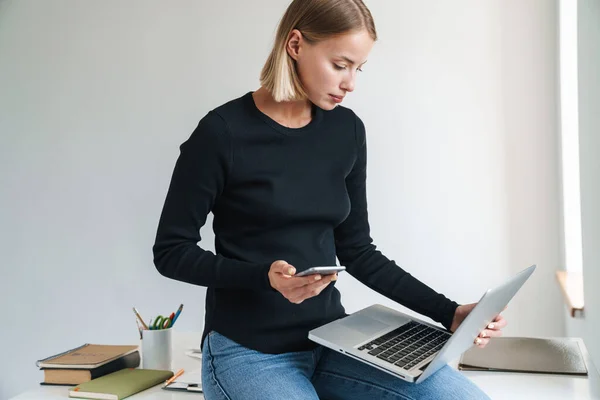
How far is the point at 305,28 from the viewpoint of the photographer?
1.28m

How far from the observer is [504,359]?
4.97ft

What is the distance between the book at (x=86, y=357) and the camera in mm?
1512

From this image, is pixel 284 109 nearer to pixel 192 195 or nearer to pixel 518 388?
pixel 192 195

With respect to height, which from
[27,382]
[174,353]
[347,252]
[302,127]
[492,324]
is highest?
[302,127]

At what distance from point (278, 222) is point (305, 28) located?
14.4 inches

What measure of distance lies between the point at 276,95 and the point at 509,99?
1.22m

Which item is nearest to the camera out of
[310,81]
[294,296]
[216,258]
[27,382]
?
[294,296]

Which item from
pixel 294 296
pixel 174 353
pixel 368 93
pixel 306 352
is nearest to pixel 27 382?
pixel 174 353

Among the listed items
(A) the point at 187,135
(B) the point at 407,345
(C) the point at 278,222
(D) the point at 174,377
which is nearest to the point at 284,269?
(C) the point at 278,222

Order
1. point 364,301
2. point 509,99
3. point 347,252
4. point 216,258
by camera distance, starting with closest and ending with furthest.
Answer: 1. point 216,258
2. point 347,252
3. point 509,99
4. point 364,301

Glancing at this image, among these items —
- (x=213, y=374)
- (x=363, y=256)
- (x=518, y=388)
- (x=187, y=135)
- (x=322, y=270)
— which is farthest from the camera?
(x=187, y=135)

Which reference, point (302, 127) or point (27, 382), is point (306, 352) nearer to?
point (302, 127)

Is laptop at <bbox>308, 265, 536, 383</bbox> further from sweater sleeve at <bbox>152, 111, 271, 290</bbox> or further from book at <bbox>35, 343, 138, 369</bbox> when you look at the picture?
book at <bbox>35, 343, 138, 369</bbox>

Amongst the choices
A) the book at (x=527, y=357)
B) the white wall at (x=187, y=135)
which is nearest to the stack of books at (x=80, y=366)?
the book at (x=527, y=357)
